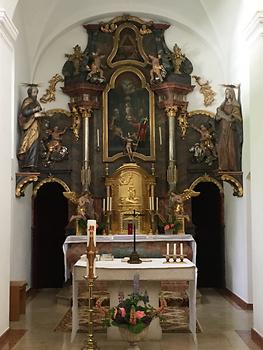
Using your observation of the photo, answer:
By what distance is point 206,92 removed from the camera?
13.7 meters

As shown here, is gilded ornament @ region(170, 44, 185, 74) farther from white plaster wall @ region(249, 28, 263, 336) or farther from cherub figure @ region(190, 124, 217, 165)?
white plaster wall @ region(249, 28, 263, 336)

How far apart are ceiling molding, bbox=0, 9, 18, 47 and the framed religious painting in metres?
5.45

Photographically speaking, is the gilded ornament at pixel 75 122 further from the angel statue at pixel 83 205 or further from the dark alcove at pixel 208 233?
the dark alcove at pixel 208 233

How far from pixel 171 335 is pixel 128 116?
21.9 ft

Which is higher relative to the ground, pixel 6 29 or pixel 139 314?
pixel 6 29

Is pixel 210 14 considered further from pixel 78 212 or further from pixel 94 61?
pixel 78 212

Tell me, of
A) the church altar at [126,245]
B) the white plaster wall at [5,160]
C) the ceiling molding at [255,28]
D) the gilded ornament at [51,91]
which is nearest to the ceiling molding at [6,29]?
the white plaster wall at [5,160]

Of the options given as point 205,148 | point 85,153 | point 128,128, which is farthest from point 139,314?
point 128,128

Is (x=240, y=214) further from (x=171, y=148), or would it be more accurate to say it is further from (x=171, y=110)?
(x=171, y=110)

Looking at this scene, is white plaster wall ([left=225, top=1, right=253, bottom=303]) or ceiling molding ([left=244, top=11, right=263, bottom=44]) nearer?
ceiling molding ([left=244, top=11, right=263, bottom=44])

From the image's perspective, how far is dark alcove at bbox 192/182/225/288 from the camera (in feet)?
45.3

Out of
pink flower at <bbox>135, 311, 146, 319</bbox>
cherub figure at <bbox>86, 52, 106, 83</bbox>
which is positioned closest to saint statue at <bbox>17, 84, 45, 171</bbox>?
cherub figure at <bbox>86, 52, 106, 83</bbox>

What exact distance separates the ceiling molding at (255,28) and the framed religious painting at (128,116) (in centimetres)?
577

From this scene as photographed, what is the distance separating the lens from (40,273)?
45.5 feet
